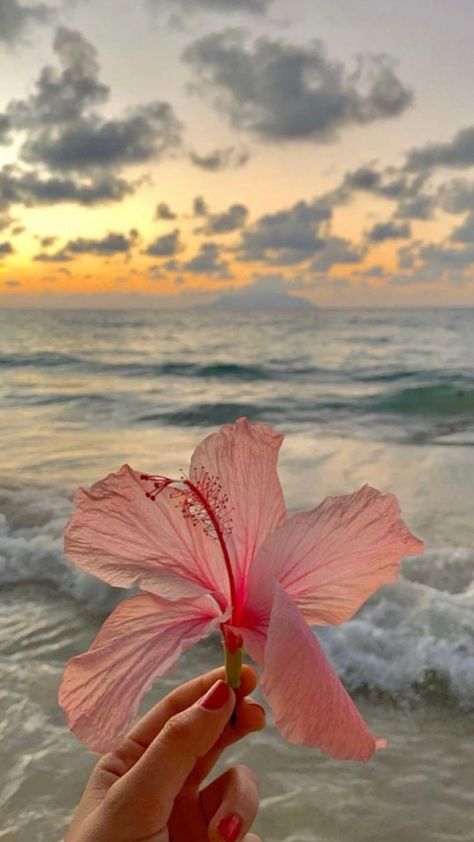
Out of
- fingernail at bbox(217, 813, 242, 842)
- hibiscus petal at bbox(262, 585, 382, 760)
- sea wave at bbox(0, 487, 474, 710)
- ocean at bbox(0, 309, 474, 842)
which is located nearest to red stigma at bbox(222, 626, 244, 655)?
hibiscus petal at bbox(262, 585, 382, 760)

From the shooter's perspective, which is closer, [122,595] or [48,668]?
[48,668]

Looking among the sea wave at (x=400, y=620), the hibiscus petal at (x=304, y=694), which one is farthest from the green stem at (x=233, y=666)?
the sea wave at (x=400, y=620)

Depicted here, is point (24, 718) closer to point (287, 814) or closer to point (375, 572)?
point (287, 814)

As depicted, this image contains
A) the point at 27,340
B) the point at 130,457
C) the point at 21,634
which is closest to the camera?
the point at 21,634

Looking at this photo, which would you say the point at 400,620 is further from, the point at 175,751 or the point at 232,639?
the point at 232,639

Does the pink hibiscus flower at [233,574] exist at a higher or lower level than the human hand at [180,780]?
higher

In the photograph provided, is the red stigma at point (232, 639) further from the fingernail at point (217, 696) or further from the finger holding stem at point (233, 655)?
the fingernail at point (217, 696)

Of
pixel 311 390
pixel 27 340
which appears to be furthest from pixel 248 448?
pixel 27 340
